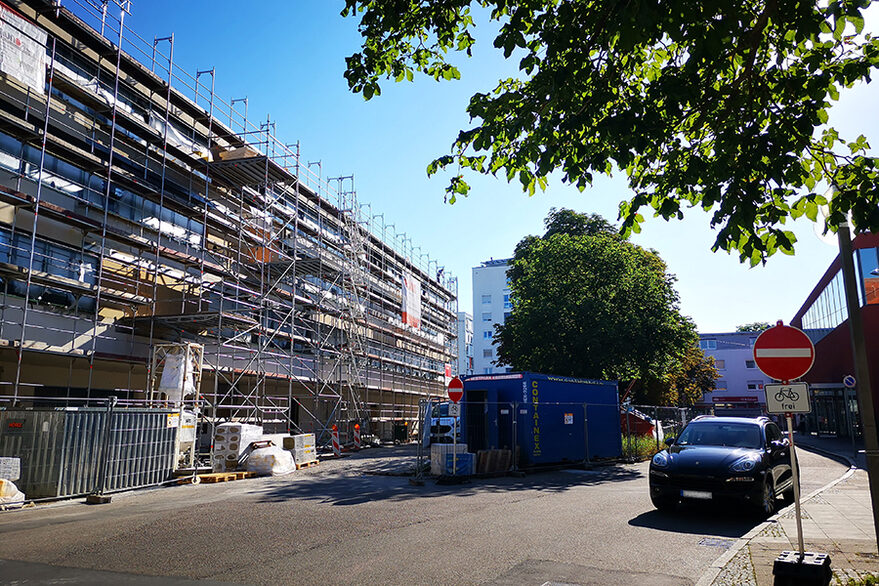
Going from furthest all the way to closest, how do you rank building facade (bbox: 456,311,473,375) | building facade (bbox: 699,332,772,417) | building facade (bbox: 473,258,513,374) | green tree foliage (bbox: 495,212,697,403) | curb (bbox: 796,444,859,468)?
building facade (bbox: 456,311,473,375)
building facade (bbox: 473,258,513,374)
building facade (bbox: 699,332,772,417)
green tree foliage (bbox: 495,212,697,403)
curb (bbox: 796,444,859,468)

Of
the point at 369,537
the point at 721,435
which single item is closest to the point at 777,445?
the point at 721,435

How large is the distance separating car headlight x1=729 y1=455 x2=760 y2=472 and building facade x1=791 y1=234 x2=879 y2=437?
17.2 metres

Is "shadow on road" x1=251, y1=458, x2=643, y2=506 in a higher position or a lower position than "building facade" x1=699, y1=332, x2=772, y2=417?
lower

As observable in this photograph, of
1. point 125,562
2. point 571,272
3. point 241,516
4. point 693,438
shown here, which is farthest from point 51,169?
point 571,272

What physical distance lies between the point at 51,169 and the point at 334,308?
16.0 meters

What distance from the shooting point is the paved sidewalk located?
20.1 ft

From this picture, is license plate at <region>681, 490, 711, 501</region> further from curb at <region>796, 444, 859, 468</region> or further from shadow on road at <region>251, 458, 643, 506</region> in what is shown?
curb at <region>796, 444, 859, 468</region>

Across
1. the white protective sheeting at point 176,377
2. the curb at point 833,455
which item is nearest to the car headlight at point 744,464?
the curb at point 833,455

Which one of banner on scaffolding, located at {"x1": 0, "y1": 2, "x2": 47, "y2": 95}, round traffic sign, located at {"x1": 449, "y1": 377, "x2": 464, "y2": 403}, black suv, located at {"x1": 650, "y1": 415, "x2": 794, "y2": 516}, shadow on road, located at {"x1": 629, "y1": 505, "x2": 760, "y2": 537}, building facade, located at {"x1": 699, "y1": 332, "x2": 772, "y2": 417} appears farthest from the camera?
building facade, located at {"x1": 699, "y1": 332, "x2": 772, "y2": 417}

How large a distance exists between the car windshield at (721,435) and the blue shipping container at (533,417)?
6.04 m

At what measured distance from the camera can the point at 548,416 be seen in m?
18.2

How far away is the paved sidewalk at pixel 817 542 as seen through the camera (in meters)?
6.12

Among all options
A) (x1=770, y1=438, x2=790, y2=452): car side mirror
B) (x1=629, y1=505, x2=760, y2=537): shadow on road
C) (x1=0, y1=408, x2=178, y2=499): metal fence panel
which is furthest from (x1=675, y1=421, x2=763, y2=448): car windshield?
(x1=0, y1=408, x2=178, y2=499): metal fence panel

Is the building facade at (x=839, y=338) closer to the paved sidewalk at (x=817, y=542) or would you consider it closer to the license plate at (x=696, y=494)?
the paved sidewalk at (x=817, y=542)
